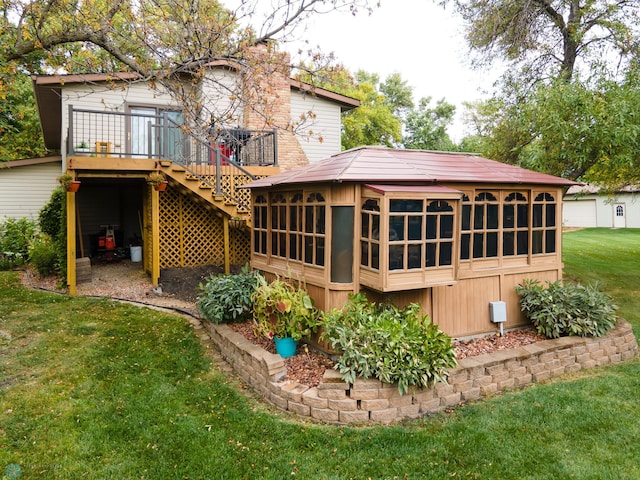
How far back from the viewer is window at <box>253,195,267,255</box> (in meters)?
7.04

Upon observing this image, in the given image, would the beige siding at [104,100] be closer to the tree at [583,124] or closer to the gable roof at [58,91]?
the gable roof at [58,91]

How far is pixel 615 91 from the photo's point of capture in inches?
293

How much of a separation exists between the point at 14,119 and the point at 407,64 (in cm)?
2304

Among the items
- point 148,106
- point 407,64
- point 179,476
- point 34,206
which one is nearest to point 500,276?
point 179,476

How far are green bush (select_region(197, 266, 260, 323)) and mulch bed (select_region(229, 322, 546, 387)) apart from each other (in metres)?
0.19

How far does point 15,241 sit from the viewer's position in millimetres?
12203

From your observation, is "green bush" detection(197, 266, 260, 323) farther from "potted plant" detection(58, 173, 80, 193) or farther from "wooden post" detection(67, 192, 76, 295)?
"potted plant" detection(58, 173, 80, 193)

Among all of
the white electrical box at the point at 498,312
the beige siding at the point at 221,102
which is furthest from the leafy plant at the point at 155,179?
the white electrical box at the point at 498,312

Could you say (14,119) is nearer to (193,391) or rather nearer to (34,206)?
(34,206)

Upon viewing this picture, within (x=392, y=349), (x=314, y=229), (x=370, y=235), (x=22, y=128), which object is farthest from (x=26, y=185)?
(x=392, y=349)

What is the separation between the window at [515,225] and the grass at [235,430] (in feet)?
6.39

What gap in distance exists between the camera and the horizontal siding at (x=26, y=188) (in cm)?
1347

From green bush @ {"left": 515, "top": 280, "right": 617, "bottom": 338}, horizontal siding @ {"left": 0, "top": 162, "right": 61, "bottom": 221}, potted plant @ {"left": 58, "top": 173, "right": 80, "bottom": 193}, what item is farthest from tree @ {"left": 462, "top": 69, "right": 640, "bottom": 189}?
horizontal siding @ {"left": 0, "top": 162, "right": 61, "bottom": 221}

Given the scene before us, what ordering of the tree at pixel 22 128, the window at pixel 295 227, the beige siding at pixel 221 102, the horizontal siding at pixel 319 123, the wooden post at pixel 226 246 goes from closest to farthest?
the window at pixel 295 227 → the beige siding at pixel 221 102 → the wooden post at pixel 226 246 → the horizontal siding at pixel 319 123 → the tree at pixel 22 128
